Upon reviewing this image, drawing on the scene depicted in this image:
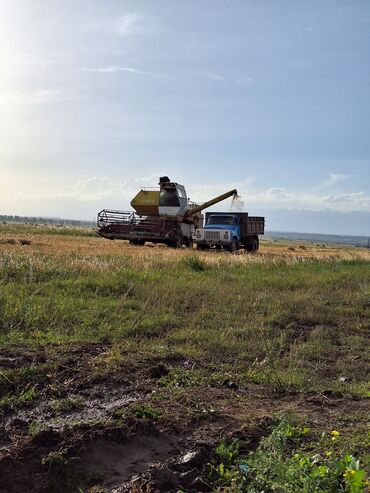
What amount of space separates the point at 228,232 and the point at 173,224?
10.8 feet

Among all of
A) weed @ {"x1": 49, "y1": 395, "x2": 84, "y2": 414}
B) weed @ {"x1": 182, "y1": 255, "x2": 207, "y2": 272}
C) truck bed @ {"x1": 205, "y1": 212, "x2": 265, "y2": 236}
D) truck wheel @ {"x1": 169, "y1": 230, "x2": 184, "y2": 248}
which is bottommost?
weed @ {"x1": 49, "y1": 395, "x2": 84, "y2": 414}

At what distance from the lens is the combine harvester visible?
98.2 ft

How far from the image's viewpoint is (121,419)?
175 inches

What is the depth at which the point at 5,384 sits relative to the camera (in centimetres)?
516

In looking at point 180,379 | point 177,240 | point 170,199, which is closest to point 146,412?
point 180,379

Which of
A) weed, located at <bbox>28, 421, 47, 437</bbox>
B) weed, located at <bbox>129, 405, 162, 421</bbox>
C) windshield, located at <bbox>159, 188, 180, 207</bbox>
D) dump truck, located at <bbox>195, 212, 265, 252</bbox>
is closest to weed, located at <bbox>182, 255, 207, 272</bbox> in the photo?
weed, located at <bbox>129, 405, 162, 421</bbox>

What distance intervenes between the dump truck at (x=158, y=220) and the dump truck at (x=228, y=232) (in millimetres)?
1501

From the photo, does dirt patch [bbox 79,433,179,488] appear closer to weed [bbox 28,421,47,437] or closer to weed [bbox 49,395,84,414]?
weed [bbox 28,421,47,437]

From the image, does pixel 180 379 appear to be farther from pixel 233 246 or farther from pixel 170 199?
pixel 170 199

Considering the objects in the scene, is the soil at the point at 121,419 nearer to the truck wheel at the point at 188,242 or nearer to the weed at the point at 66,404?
the weed at the point at 66,404

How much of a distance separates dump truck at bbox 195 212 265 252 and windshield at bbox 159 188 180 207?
6.72ft

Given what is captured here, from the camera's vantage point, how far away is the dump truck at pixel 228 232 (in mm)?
29484

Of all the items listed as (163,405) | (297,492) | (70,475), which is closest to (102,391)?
(163,405)

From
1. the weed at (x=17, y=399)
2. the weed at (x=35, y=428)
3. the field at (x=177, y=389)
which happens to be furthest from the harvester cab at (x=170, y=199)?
the weed at (x=35, y=428)
